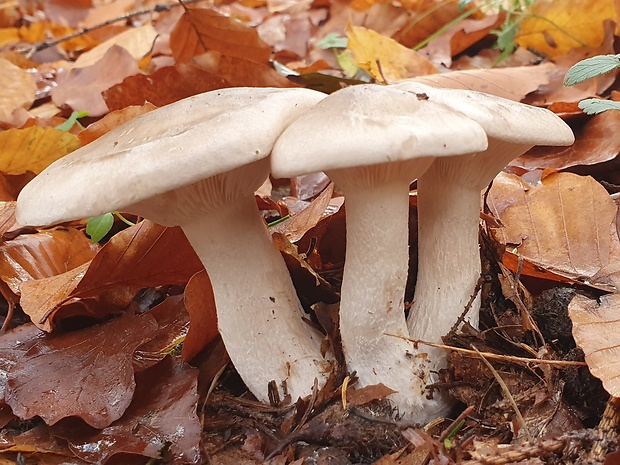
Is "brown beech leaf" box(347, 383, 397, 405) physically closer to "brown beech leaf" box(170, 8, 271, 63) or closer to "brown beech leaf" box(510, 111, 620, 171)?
"brown beech leaf" box(510, 111, 620, 171)

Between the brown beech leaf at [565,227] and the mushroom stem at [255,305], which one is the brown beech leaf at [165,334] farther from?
the brown beech leaf at [565,227]

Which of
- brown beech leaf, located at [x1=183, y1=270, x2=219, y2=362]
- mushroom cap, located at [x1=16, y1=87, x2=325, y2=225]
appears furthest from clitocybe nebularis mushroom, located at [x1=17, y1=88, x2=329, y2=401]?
brown beech leaf, located at [x1=183, y1=270, x2=219, y2=362]

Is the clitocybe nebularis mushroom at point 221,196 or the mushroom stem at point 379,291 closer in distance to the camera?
the clitocybe nebularis mushroom at point 221,196

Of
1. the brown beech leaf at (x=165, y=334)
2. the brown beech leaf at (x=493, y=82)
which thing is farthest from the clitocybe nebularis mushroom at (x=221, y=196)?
the brown beech leaf at (x=493, y=82)

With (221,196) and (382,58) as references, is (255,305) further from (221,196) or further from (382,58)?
(382,58)

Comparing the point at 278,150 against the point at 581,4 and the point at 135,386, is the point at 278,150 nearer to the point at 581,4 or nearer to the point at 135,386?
the point at 135,386

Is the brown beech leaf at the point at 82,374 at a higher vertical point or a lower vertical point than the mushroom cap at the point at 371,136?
lower

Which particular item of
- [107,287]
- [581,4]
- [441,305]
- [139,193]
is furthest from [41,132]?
[581,4]
